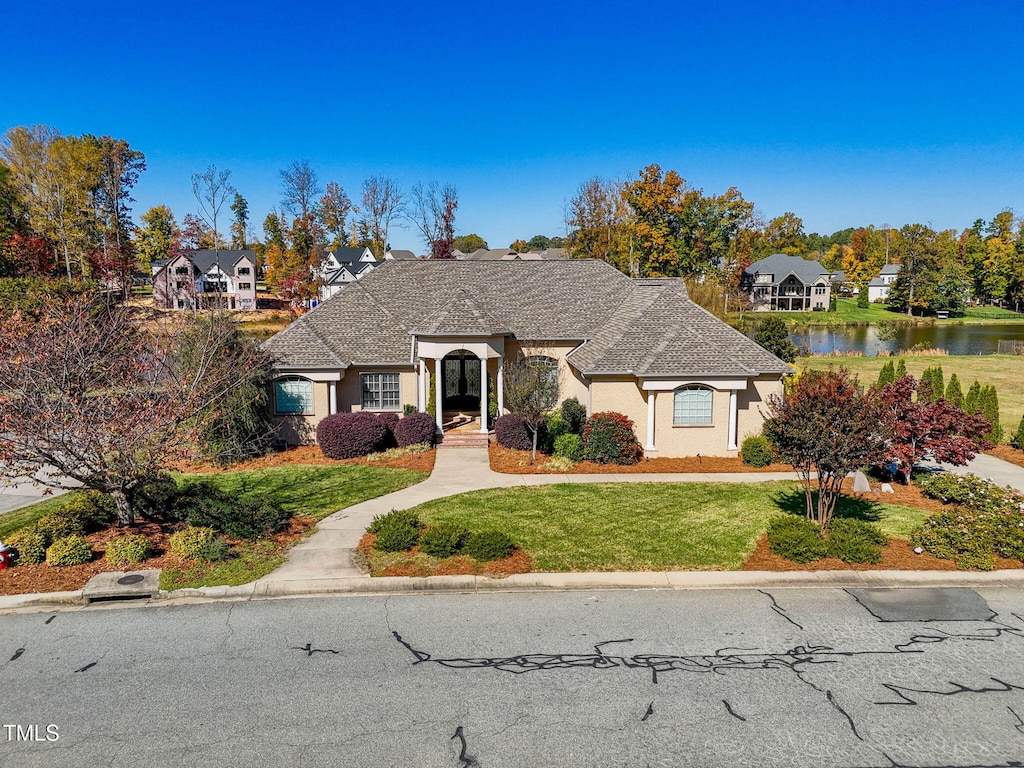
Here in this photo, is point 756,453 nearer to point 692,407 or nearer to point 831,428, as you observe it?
point 692,407

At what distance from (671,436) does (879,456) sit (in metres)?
8.02

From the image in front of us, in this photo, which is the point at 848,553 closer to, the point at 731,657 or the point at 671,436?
the point at 731,657

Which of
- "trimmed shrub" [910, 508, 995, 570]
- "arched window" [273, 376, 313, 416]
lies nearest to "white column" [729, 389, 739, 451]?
"trimmed shrub" [910, 508, 995, 570]

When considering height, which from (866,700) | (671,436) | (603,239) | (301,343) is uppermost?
(603,239)

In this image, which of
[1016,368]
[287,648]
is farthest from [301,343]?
[1016,368]

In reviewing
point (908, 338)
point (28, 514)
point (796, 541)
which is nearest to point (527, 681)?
point (796, 541)

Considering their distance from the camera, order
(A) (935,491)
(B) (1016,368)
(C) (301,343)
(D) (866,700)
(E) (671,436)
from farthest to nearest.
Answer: (B) (1016,368)
(C) (301,343)
(E) (671,436)
(A) (935,491)
(D) (866,700)

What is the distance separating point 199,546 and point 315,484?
5.70 m

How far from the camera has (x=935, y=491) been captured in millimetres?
15523

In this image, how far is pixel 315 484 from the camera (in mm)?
17375

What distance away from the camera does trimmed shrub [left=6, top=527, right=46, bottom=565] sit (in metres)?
11.4

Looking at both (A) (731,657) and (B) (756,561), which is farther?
(B) (756,561)

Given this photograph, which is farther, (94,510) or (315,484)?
(315,484)

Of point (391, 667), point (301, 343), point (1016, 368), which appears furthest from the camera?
point (1016, 368)
